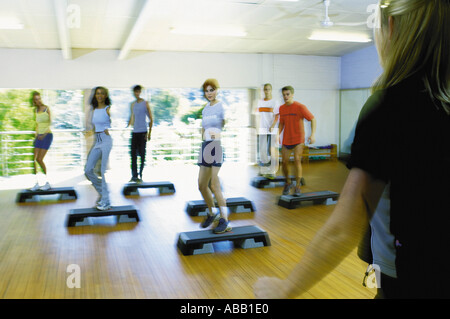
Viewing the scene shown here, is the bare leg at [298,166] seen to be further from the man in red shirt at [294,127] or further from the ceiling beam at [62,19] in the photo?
the ceiling beam at [62,19]

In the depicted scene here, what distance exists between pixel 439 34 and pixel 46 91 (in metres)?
9.91

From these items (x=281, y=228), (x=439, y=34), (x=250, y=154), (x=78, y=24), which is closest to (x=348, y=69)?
(x=250, y=154)

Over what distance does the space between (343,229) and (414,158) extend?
0.46 ft

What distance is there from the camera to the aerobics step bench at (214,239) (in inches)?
147

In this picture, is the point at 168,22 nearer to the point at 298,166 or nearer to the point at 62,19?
the point at 62,19

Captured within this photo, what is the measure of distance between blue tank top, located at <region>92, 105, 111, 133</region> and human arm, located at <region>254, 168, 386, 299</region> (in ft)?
14.6

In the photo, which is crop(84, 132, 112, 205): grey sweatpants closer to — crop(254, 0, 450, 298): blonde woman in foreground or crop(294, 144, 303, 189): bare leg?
crop(294, 144, 303, 189): bare leg

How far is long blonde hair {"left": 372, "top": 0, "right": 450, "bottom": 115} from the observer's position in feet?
1.98

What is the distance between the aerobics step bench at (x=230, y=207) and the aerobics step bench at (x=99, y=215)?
672 millimetres

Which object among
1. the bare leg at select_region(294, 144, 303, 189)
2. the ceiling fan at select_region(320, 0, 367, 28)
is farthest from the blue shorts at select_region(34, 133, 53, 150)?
the ceiling fan at select_region(320, 0, 367, 28)

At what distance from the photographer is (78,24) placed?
7.04m

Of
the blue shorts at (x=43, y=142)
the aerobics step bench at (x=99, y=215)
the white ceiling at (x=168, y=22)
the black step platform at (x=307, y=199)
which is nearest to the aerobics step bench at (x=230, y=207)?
the black step platform at (x=307, y=199)

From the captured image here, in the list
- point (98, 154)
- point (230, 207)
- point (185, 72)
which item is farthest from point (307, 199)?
point (185, 72)

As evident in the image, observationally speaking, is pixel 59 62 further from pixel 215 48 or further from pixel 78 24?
pixel 215 48
